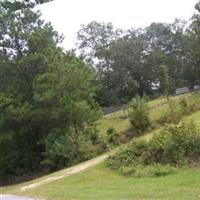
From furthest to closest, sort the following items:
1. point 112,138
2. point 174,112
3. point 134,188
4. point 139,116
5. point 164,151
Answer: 1. point 112,138
2. point 139,116
3. point 174,112
4. point 164,151
5. point 134,188

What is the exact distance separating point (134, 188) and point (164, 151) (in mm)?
6209

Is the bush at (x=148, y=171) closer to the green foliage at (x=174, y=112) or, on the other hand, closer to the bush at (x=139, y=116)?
the green foliage at (x=174, y=112)

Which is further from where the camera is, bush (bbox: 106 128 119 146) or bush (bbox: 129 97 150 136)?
bush (bbox: 106 128 119 146)

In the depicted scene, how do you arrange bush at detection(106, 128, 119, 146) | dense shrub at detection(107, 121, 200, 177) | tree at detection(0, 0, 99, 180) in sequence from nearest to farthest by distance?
dense shrub at detection(107, 121, 200, 177) → bush at detection(106, 128, 119, 146) → tree at detection(0, 0, 99, 180)

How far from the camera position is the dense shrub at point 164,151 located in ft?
68.6

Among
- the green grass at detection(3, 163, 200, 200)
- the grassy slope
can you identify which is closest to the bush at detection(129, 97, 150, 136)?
the grassy slope

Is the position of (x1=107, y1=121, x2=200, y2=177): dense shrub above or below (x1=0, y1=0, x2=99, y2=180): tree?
below

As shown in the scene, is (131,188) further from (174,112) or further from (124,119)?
(124,119)

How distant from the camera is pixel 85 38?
75.0 metres

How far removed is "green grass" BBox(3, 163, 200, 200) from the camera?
1358 centimetres

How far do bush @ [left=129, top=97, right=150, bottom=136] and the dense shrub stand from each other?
9980 mm

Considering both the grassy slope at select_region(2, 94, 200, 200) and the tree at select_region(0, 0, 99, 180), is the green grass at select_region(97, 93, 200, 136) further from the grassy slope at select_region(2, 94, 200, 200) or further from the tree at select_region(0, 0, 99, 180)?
the grassy slope at select_region(2, 94, 200, 200)

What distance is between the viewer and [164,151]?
71.2 ft

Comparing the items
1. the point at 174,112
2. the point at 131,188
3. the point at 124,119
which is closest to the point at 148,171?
the point at 131,188
